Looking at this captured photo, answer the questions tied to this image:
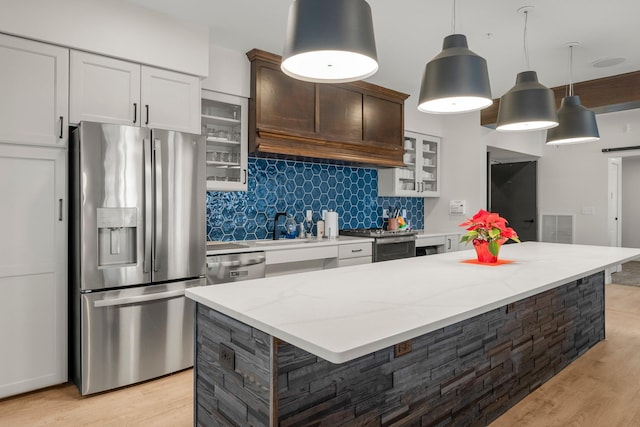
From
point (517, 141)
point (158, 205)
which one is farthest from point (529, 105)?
point (517, 141)

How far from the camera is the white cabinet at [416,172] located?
5230mm

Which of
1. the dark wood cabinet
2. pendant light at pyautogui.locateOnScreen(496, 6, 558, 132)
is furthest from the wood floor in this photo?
the dark wood cabinet

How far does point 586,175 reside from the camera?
670 cm

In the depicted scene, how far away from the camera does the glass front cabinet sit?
11.9 feet

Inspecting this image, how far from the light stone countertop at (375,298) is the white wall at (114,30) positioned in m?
1.94

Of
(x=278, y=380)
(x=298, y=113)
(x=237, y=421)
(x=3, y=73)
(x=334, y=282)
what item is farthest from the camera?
(x=298, y=113)

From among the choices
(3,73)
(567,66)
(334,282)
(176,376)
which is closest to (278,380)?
(334,282)

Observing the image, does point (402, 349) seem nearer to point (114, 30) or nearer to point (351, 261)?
point (351, 261)

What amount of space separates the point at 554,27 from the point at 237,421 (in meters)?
3.48

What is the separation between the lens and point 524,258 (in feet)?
9.34

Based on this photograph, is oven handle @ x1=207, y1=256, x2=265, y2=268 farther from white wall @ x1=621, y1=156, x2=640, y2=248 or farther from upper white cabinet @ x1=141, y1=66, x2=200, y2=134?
white wall @ x1=621, y1=156, x2=640, y2=248

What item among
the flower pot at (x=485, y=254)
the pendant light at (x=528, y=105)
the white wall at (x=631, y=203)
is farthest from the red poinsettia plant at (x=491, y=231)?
the white wall at (x=631, y=203)

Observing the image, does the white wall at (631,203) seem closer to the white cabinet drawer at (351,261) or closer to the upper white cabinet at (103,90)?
the white cabinet drawer at (351,261)

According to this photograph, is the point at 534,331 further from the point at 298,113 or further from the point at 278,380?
the point at 298,113
